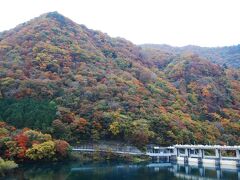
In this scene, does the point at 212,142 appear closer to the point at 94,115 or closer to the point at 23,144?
the point at 94,115

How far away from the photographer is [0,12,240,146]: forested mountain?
7056 cm

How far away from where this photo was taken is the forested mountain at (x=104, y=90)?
70562mm

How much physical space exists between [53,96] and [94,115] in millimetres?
10639

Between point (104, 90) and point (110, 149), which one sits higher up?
point (104, 90)

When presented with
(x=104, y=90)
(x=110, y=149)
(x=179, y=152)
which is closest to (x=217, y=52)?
(x=104, y=90)

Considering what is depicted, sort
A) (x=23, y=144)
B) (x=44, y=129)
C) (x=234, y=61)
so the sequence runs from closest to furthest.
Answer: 1. (x=23, y=144)
2. (x=44, y=129)
3. (x=234, y=61)

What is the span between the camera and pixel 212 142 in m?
77.8

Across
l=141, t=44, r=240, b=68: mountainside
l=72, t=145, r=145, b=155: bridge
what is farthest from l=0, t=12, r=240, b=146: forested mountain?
l=141, t=44, r=240, b=68: mountainside

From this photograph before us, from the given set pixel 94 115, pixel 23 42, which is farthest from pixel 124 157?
pixel 23 42

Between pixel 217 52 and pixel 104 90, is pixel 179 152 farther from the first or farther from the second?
pixel 217 52

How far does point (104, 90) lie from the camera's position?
272 ft

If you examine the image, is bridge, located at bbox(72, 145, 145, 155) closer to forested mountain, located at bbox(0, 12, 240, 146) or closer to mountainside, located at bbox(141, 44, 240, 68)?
forested mountain, located at bbox(0, 12, 240, 146)

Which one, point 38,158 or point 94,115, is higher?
point 94,115

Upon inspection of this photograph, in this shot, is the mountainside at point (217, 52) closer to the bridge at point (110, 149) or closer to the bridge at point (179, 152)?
the bridge at point (179, 152)
